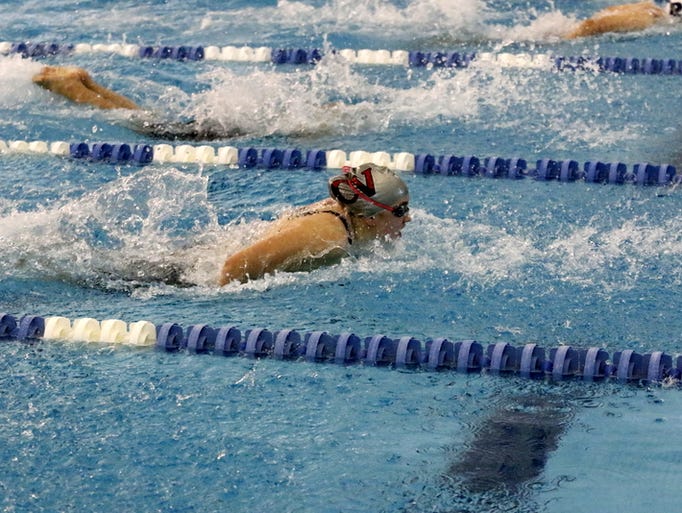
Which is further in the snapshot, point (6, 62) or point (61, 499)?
point (6, 62)

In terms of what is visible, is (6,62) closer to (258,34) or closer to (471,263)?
(258,34)

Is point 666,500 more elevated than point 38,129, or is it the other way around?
point 38,129

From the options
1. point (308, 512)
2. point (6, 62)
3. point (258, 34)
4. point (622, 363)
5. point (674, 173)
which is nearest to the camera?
point (308, 512)

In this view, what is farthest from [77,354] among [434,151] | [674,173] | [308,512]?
[674,173]

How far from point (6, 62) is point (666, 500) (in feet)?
16.5

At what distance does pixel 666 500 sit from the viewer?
324cm

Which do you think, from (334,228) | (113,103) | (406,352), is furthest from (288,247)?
(113,103)

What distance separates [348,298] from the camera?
4.50 meters

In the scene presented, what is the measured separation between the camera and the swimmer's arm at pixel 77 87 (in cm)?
648

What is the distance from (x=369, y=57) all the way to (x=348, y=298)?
352cm

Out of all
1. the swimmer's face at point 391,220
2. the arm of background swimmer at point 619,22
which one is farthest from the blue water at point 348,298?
the arm of background swimmer at point 619,22

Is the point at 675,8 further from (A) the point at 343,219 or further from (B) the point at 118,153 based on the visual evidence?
(A) the point at 343,219

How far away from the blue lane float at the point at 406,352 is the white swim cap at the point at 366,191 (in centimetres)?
55

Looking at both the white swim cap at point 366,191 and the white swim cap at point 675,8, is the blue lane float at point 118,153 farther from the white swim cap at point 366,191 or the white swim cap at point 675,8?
the white swim cap at point 675,8
